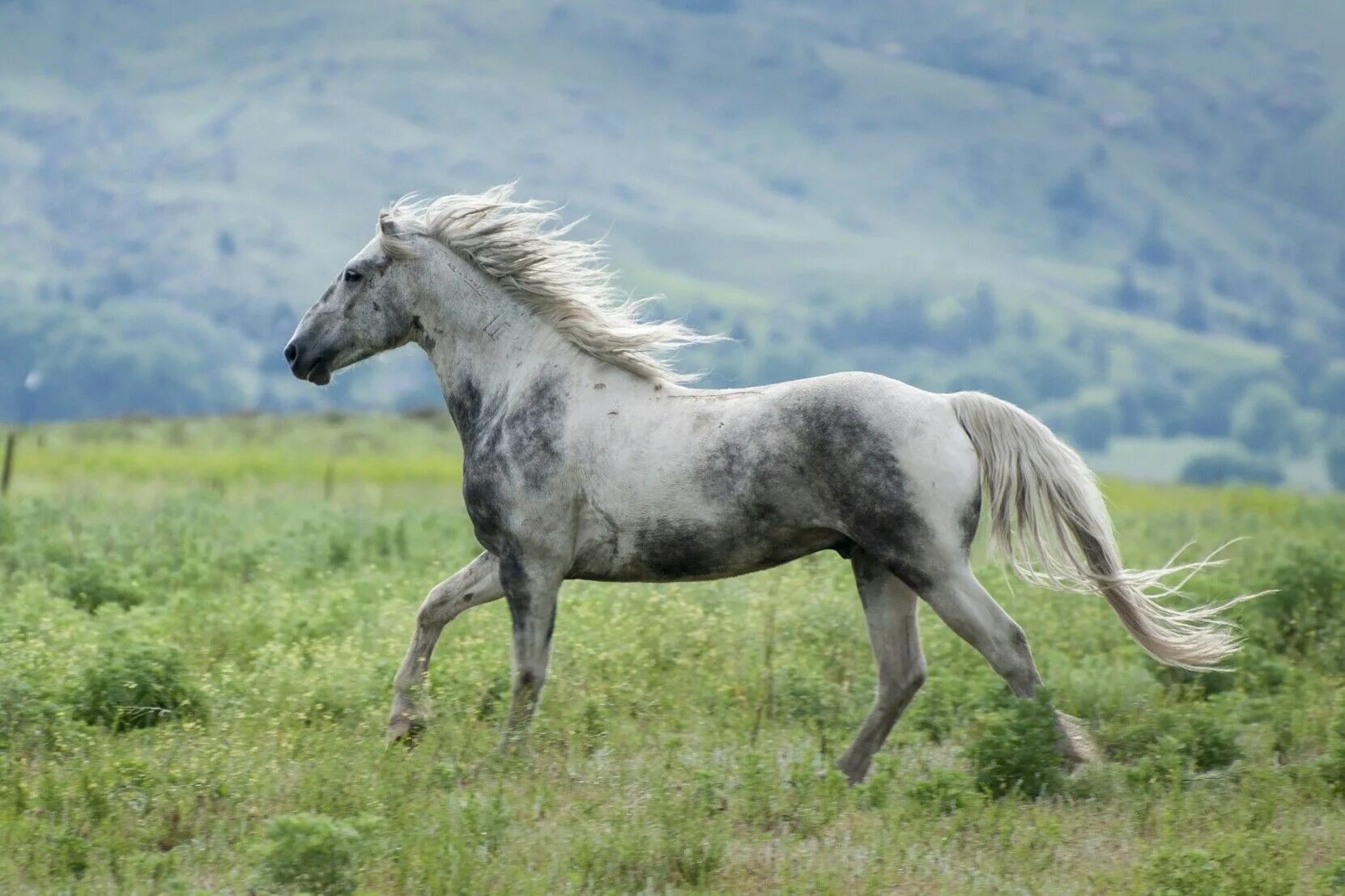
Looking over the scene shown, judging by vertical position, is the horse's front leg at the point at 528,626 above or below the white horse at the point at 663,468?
below

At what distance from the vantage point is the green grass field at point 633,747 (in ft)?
17.7

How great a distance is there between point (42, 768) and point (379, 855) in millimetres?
1993

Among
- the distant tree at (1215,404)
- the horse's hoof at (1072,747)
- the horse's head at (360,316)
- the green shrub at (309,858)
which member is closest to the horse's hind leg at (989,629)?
the horse's hoof at (1072,747)

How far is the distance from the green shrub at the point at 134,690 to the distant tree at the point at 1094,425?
173 m

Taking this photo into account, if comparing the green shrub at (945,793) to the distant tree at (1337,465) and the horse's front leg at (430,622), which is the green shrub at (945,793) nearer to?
the horse's front leg at (430,622)

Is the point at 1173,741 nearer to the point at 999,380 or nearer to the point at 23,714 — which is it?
the point at 23,714

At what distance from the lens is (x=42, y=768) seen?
649 cm

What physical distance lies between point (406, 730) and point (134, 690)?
147cm

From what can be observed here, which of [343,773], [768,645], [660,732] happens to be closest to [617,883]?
[343,773]

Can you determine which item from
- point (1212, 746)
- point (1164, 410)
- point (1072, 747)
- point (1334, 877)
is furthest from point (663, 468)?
point (1164, 410)

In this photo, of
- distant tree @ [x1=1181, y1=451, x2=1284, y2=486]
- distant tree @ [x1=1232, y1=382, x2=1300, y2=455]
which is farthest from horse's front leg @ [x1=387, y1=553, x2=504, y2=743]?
distant tree @ [x1=1232, y1=382, x2=1300, y2=455]

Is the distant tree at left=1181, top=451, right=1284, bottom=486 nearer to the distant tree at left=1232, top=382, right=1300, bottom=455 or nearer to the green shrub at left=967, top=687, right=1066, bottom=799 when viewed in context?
the distant tree at left=1232, top=382, right=1300, bottom=455

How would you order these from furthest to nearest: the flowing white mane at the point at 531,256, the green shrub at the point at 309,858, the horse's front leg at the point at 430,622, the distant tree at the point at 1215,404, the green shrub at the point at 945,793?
the distant tree at the point at 1215,404 < the flowing white mane at the point at 531,256 < the horse's front leg at the point at 430,622 < the green shrub at the point at 945,793 < the green shrub at the point at 309,858

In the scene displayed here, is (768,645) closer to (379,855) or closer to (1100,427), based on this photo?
(379,855)
